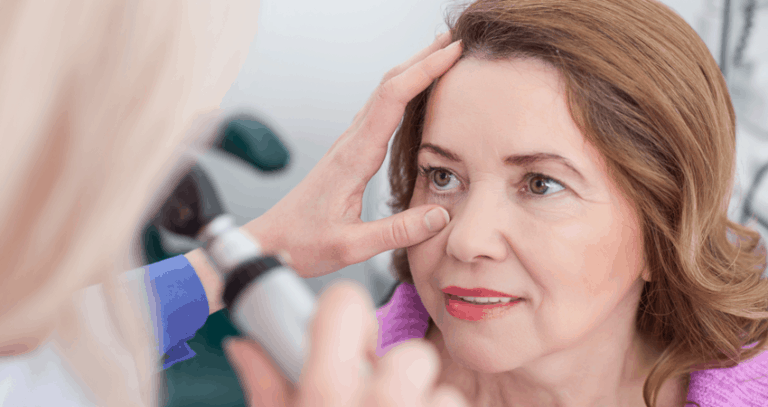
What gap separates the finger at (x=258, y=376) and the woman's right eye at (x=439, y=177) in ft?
1.69

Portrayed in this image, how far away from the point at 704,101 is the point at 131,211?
2.61 ft

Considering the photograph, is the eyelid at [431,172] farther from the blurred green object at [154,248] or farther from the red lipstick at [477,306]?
the blurred green object at [154,248]

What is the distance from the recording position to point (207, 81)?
1.00ft

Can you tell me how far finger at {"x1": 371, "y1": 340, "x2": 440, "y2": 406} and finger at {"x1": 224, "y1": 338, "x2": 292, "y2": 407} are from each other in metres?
0.06

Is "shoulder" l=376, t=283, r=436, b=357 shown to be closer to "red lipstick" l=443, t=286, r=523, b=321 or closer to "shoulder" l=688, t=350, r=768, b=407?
"red lipstick" l=443, t=286, r=523, b=321

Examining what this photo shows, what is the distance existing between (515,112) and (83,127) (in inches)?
22.1

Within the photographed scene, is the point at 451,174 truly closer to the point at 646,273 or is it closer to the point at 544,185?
the point at 544,185

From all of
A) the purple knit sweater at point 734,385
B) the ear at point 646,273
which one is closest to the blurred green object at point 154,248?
the ear at point 646,273

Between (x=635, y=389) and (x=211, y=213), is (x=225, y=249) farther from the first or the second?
(x=635, y=389)

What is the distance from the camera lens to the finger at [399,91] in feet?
2.69

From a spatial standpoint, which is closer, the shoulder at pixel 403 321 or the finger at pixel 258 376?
the finger at pixel 258 376

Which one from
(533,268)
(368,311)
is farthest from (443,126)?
(368,311)

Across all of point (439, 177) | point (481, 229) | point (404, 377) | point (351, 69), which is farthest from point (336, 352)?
point (351, 69)

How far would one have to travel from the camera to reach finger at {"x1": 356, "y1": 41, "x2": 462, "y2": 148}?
2.69 feet
